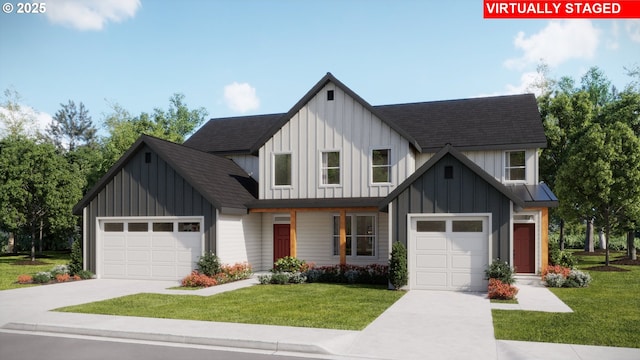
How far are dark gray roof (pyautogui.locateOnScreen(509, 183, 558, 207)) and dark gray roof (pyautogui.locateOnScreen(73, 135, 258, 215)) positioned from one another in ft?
37.4

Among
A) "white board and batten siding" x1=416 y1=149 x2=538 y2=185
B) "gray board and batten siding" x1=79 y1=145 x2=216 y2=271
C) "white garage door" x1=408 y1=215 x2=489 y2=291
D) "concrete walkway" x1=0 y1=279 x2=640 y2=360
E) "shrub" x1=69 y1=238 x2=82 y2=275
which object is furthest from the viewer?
"white board and batten siding" x1=416 y1=149 x2=538 y2=185

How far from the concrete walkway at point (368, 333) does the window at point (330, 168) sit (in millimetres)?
8930

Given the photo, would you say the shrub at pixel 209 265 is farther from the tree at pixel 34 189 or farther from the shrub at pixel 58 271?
the tree at pixel 34 189

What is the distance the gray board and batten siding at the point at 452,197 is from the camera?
61.0 feet

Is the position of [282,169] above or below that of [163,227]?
above

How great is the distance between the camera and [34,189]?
34125 mm

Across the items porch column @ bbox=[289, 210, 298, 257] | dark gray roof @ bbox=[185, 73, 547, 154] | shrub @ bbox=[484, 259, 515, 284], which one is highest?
→ dark gray roof @ bbox=[185, 73, 547, 154]

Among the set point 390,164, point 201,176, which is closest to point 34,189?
point 201,176

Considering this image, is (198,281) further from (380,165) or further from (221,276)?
(380,165)

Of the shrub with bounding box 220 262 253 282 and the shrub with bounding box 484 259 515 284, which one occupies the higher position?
the shrub with bounding box 484 259 515 284

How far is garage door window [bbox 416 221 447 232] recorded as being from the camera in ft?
63.4

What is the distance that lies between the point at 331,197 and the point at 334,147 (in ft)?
7.13

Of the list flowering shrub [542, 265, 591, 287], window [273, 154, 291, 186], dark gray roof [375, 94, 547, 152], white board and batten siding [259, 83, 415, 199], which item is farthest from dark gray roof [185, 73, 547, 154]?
flowering shrub [542, 265, 591, 287]

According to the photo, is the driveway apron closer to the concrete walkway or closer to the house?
the concrete walkway
